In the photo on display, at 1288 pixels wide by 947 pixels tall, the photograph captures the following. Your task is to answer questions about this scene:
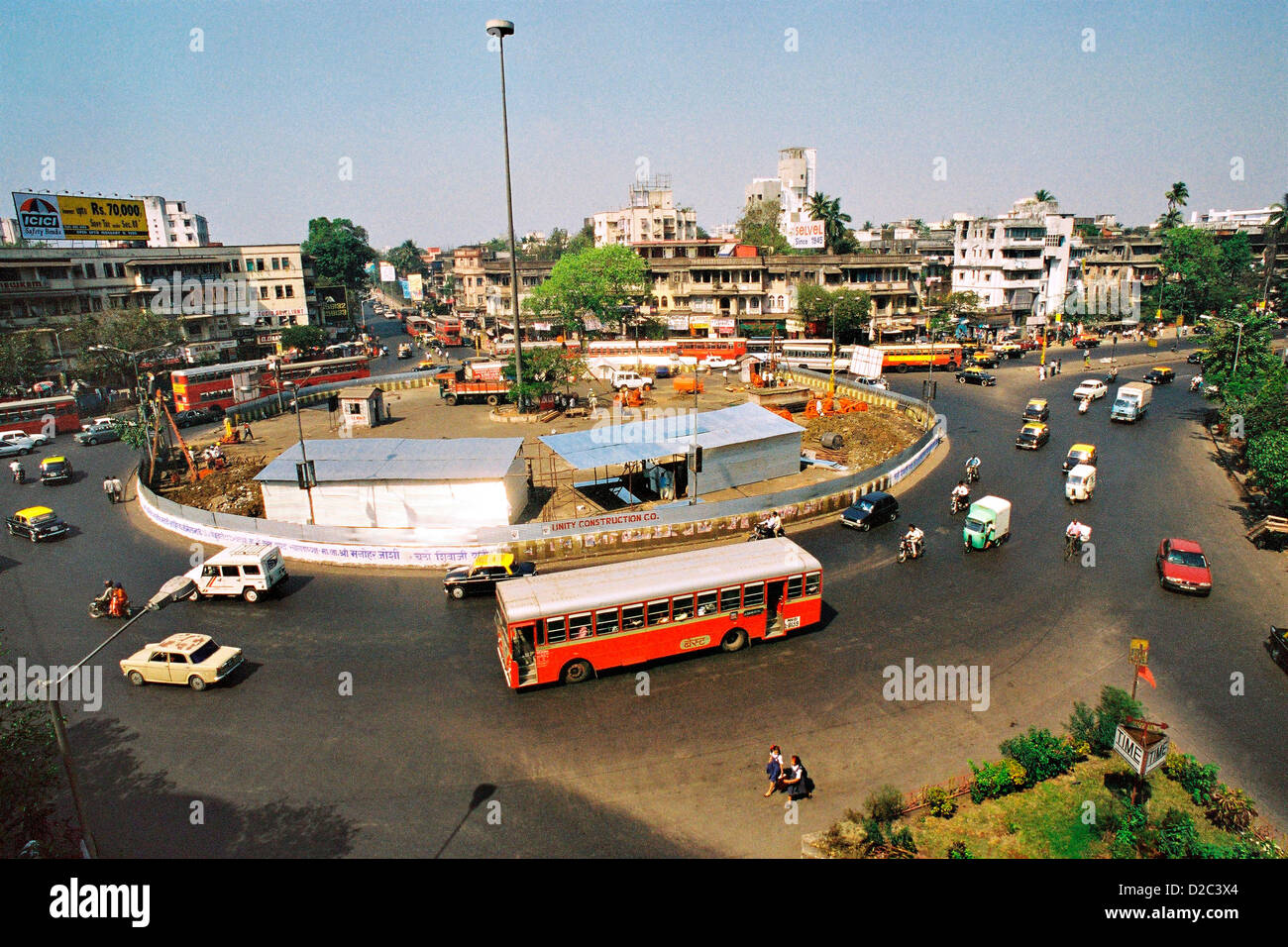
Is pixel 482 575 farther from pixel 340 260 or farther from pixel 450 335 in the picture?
pixel 340 260

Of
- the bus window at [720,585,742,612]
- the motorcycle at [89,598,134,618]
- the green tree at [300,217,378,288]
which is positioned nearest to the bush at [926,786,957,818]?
the bus window at [720,585,742,612]

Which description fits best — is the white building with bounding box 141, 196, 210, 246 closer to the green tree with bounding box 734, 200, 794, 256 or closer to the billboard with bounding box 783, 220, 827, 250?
the green tree with bounding box 734, 200, 794, 256

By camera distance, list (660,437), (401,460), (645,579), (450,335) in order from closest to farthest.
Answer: (645,579) < (401,460) < (660,437) < (450,335)

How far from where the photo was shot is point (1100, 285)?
4077 inches

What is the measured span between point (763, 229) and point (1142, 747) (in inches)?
4717

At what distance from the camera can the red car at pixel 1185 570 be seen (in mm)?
24875

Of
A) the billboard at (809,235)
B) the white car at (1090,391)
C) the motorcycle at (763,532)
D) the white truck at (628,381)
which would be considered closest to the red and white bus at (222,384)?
the white truck at (628,381)

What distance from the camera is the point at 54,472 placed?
4134 cm

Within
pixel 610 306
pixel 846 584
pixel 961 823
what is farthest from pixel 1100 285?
pixel 961 823

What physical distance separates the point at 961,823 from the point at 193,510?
104ft

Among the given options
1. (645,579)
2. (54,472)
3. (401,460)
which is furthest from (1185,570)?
(54,472)

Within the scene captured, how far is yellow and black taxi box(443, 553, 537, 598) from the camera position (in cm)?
2580

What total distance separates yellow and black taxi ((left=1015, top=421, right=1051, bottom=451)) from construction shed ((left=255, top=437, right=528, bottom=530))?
31408mm

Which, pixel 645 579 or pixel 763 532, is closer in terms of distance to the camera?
pixel 645 579
